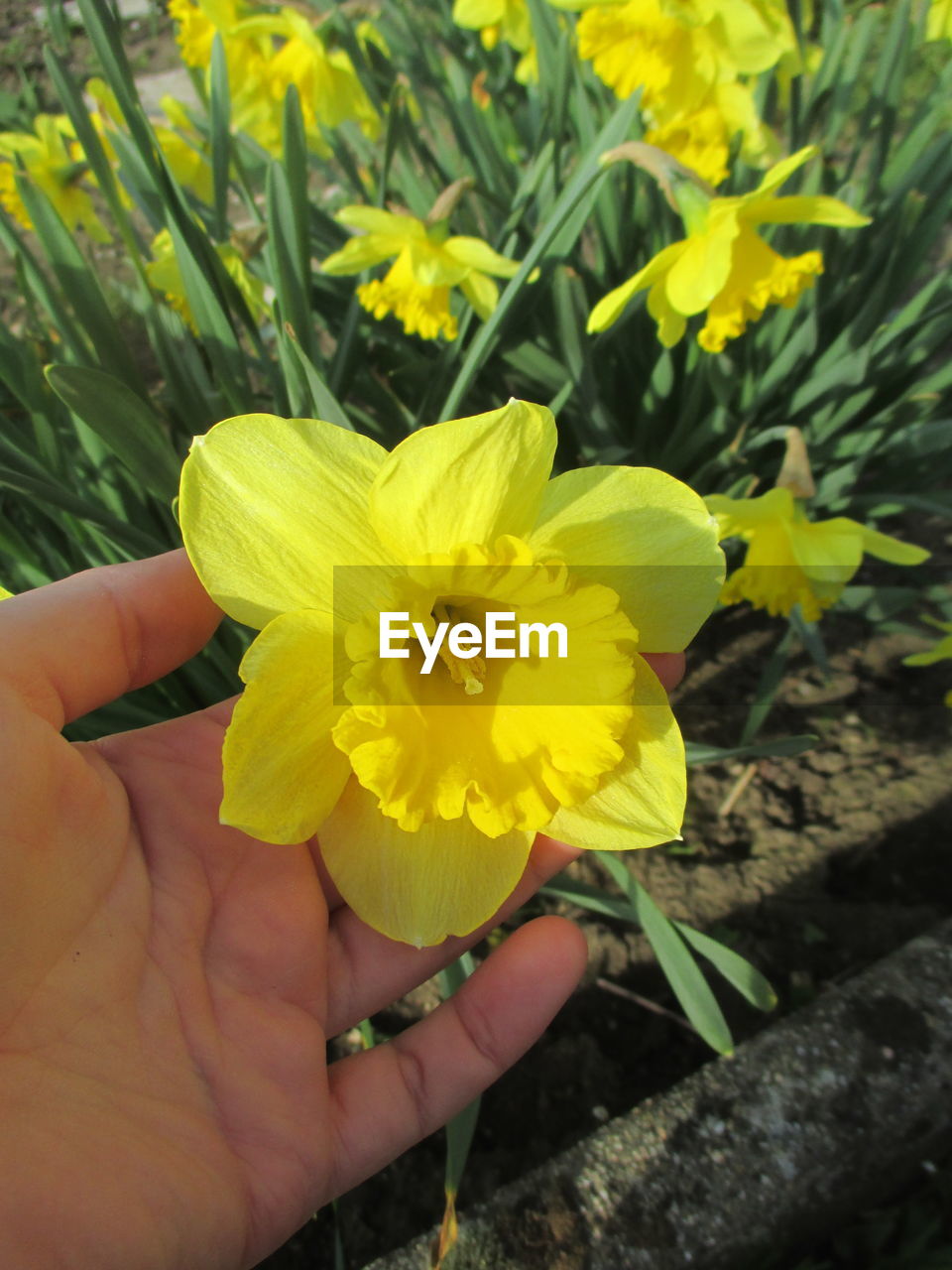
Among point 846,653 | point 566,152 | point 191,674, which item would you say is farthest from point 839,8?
point 191,674

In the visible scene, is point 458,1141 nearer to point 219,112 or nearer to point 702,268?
point 702,268

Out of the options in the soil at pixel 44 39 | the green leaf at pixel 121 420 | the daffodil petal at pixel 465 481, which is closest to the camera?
the daffodil petal at pixel 465 481

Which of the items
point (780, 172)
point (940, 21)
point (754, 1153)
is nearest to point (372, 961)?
point (754, 1153)

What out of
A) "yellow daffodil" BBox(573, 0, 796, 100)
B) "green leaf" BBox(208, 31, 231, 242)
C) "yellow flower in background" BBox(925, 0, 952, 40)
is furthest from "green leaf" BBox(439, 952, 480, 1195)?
"yellow flower in background" BBox(925, 0, 952, 40)

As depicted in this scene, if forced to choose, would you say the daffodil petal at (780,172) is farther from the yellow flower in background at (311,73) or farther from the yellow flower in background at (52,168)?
the yellow flower in background at (52,168)

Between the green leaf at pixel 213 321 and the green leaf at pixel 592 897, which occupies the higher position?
the green leaf at pixel 213 321

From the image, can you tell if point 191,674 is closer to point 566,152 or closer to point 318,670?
point 318,670

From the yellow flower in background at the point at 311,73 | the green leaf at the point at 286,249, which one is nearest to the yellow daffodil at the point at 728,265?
the green leaf at the point at 286,249
